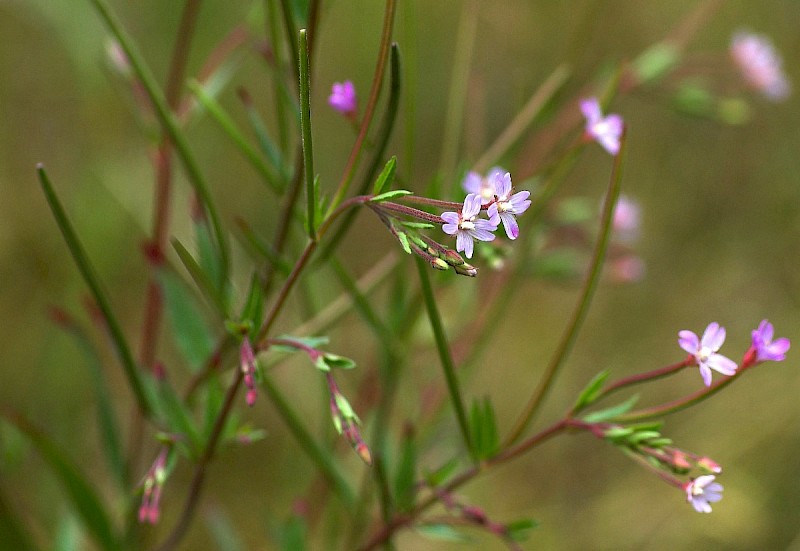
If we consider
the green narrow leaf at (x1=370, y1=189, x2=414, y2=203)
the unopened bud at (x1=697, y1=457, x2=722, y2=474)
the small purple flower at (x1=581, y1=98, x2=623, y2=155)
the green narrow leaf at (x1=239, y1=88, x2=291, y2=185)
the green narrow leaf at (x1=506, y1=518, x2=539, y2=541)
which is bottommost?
the green narrow leaf at (x1=506, y1=518, x2=539, y2=541)

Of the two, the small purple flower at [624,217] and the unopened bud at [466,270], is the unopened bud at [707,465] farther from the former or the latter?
the small purple flower at [624,217]

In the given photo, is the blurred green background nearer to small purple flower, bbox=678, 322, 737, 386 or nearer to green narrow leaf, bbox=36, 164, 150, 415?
green narrow leaf, bbox=36, 164, 150, 415

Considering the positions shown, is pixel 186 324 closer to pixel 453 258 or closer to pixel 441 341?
pixel 441 341

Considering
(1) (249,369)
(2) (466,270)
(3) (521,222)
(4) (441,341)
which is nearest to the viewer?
(2) (466,270)

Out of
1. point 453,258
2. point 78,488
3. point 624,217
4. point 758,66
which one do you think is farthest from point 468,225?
point 758,66

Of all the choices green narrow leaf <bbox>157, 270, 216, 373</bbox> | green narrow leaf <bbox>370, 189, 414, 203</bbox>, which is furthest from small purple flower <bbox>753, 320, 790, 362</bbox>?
green narrow leaf <bbox>157, 270, 216, 373</bbox>

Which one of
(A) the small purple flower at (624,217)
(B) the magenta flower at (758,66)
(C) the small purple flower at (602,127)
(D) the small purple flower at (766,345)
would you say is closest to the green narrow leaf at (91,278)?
(C) the small purple flower at (602,127)

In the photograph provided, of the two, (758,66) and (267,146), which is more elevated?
(267,146)
